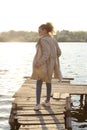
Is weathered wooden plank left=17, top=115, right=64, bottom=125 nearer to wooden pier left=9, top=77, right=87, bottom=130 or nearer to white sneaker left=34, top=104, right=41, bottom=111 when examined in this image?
wooden pier left=9, top=77, right=87, bottom=130

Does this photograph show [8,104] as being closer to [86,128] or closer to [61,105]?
[86,128]

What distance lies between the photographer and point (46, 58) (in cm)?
1343

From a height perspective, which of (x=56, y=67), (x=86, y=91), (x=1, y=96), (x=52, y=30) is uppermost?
(x=52, y=30)

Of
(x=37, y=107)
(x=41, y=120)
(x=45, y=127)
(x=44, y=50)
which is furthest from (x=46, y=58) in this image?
(x=45, y=127)

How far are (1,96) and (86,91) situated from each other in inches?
599

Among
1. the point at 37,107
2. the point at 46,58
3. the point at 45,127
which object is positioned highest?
the point at 46,58

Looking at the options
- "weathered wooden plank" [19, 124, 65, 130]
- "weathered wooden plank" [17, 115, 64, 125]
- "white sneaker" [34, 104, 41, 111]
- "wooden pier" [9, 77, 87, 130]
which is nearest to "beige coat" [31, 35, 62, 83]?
"white sneaker" [34, 104, 41, 111]

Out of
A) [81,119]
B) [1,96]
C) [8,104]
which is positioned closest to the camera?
[81,119]

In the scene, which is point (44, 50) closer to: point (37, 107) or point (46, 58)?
point (46, 58)

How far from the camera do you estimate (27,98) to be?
16250mm

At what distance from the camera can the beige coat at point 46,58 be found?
527 inches

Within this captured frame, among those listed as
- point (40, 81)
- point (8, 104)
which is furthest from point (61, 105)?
point (8, 104)

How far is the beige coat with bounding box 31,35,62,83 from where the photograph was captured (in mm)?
13391

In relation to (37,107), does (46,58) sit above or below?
above
